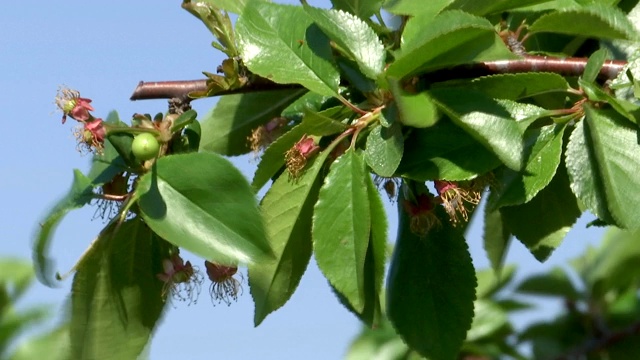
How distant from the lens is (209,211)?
1.22 m

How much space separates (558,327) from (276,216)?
1.34 meters

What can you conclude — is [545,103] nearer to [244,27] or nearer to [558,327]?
[244,27]

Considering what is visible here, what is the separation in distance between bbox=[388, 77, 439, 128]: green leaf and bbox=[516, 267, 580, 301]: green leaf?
1366 millimetres

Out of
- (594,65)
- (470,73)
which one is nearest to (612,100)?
(594,65)

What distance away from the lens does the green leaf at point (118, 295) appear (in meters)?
1.35

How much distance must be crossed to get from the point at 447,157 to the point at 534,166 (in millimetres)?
114

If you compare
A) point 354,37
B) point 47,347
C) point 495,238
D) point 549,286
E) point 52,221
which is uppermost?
point 354,37

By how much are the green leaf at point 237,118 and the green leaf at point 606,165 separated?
1.46 ft

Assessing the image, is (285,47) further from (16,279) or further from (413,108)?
(16,279)

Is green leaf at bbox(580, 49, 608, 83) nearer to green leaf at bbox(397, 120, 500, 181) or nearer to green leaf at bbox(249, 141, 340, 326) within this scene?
green leaf at bbox(397, 120, 500, 181)

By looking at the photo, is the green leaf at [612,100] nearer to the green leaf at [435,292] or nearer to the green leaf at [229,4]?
the green leaf at [435,292]

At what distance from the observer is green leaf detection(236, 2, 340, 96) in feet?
4.18

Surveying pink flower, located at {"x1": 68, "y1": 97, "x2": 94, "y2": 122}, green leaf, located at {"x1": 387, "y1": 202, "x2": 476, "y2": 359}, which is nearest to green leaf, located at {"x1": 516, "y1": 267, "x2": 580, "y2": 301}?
green leaf, located at {"x1": 387, "y1": 202, "x2": 476, "y2": 359}

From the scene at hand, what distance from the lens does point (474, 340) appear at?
2.38 m
